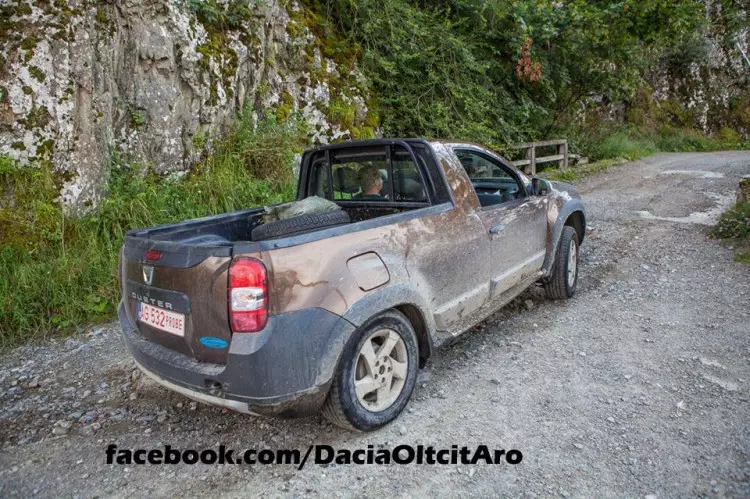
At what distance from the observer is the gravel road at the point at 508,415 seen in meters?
2.38

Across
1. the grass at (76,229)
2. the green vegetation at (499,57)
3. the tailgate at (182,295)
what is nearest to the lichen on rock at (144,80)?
the grass at (76,229)

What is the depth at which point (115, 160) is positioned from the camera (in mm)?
5879

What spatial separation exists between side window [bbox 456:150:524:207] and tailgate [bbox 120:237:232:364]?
6.93 feet

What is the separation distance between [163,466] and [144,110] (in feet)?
16.5

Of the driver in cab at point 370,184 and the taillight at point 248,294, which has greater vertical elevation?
the driver in cab at point 370,184

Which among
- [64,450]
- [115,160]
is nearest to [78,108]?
[115,160]

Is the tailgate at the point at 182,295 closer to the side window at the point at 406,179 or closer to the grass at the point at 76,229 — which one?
the side window at the point at 406,179

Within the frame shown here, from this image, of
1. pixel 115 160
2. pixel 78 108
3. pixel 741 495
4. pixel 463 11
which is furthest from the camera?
pixel 463 11

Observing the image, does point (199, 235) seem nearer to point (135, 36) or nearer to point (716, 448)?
point (716, 448)

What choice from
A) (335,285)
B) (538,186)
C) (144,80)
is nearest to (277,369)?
(335,285)

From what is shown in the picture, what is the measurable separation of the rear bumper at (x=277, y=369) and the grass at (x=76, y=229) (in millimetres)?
2743

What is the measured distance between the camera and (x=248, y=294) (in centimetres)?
228

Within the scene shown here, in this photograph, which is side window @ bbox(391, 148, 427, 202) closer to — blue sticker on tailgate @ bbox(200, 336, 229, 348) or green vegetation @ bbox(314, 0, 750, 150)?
blue sticker on tailgate @ bbox(200, 336, 229, 348)

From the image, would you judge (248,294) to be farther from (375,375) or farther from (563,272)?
(563,272)
